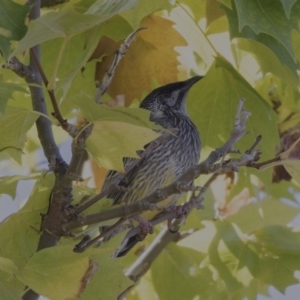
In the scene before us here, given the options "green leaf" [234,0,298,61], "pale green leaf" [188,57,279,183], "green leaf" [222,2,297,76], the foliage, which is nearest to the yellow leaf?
the foliage

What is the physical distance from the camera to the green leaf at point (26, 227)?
1.84 metres

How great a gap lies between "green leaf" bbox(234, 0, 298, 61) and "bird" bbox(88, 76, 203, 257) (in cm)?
65

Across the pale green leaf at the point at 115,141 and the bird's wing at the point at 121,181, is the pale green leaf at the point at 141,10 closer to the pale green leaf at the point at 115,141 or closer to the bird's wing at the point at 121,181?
the pale green leaf at the point at 115,141

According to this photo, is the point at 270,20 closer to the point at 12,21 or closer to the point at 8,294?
the point at 12,21

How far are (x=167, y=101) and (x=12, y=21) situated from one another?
1359mm

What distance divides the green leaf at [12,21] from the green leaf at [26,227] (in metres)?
0.34

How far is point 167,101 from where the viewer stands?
3.00 m

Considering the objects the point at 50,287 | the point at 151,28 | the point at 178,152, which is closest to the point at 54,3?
the point at 151,28

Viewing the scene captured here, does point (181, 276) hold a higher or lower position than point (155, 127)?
lower

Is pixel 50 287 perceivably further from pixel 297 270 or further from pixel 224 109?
pixel 297 270

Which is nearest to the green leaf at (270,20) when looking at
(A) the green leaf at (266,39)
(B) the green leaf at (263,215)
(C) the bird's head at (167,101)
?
(A) the green leaf at (266,39)

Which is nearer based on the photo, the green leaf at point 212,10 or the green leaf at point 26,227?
the green leaf at point 26,227

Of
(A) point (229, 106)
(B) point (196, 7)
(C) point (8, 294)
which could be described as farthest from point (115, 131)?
(A) point (229, 106)

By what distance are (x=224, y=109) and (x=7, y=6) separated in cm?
87
